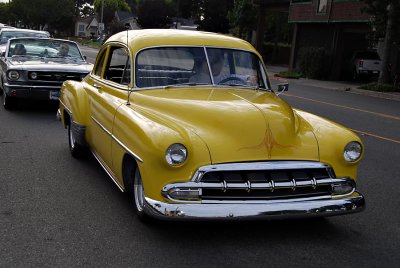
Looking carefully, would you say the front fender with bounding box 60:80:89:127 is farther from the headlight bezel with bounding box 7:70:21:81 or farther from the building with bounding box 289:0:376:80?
the building with bounding box 289:0:376:80

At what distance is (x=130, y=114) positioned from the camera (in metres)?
4.56

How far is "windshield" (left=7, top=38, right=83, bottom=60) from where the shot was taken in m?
11.1

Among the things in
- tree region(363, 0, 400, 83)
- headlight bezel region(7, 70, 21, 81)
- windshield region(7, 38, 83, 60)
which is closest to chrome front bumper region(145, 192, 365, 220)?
headlight bezel region(7, 70, 21, 81)

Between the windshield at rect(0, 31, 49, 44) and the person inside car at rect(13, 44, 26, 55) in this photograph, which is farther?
the windshield at rect(0, 31, 49, 44)

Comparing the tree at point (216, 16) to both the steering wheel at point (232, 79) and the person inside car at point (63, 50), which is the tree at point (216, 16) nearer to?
the person inside car at point (63, 50)

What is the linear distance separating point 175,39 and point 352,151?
7.21 feet

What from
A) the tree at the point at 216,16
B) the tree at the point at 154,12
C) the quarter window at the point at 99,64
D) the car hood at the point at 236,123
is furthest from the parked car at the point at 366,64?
the tree at the point at 154,12

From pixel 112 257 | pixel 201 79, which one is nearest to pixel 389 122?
pixel 201 79

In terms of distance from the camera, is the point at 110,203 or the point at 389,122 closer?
the point at 110,203

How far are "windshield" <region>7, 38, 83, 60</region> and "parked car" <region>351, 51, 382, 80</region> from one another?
19274mm

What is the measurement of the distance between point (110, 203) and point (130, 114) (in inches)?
38.4

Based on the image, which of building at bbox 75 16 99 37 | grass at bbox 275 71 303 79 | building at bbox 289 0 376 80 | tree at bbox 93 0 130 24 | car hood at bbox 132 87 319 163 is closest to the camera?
car hood at bbox 132 87 319 163

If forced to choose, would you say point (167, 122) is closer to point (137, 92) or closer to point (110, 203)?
point (137, 92)

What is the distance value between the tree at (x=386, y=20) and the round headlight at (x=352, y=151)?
18327 mm
